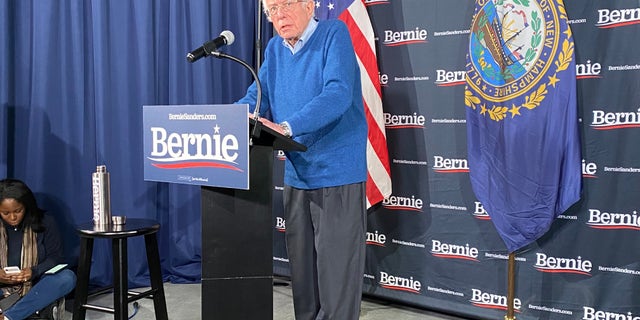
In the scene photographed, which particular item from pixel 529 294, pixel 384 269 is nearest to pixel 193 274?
pixel 384 269

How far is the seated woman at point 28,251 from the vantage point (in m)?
2.83

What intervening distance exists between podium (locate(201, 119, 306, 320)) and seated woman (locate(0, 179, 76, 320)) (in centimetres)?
126

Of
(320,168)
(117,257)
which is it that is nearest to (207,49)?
(320,168)

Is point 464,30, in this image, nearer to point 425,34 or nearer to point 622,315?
point 425,34

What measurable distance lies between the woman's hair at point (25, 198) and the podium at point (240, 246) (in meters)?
1.44

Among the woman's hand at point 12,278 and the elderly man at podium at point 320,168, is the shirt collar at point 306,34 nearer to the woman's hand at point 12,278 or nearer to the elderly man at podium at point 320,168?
the elderly man at podium at point 320,168

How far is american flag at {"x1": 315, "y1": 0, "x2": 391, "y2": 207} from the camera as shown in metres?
3.43

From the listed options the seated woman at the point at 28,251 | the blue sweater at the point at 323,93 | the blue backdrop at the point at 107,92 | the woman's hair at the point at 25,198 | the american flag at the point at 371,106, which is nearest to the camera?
the blue sweater at the point at 323,93

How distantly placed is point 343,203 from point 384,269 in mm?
1473

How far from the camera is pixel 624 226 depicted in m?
2.77

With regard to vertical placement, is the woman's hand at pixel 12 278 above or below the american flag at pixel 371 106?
below

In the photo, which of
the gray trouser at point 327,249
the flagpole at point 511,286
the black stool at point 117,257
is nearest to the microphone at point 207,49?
the gray trouser at point 327,249

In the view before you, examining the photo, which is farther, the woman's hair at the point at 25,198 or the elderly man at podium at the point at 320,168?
the woman's hair at the point at 25,198

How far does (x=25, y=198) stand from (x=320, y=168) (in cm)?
159
